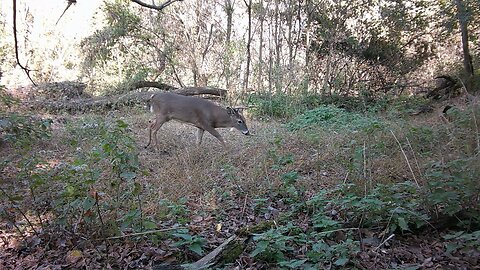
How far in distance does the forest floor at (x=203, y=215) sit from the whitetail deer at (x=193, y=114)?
4.27 feet

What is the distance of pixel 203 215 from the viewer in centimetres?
388

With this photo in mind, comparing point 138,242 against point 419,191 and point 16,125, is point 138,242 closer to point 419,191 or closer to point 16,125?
point 16,125

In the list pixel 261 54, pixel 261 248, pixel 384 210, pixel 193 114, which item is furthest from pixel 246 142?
pixel 261 54

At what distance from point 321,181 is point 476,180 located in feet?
6.45

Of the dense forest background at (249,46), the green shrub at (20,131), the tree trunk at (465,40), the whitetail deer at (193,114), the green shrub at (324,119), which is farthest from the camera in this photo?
the dense forest background at (249,46)

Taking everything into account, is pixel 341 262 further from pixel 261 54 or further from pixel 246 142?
pixel 261 54

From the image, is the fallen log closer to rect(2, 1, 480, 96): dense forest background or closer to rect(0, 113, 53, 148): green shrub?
rect(2, 1, 480, 96): dense forest background

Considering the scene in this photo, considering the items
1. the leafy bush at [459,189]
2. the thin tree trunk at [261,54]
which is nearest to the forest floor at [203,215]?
the leafy bush at [459,189]

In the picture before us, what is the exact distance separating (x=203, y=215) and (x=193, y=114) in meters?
4.03

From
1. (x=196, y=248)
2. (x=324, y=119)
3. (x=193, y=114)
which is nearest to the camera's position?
(x=196, y=248)

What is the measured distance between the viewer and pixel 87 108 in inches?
424

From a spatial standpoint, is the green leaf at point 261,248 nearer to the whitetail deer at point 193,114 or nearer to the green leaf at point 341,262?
the green leaf at point 341,262

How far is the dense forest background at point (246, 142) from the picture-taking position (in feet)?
Result: 9.95

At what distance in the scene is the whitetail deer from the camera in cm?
762
